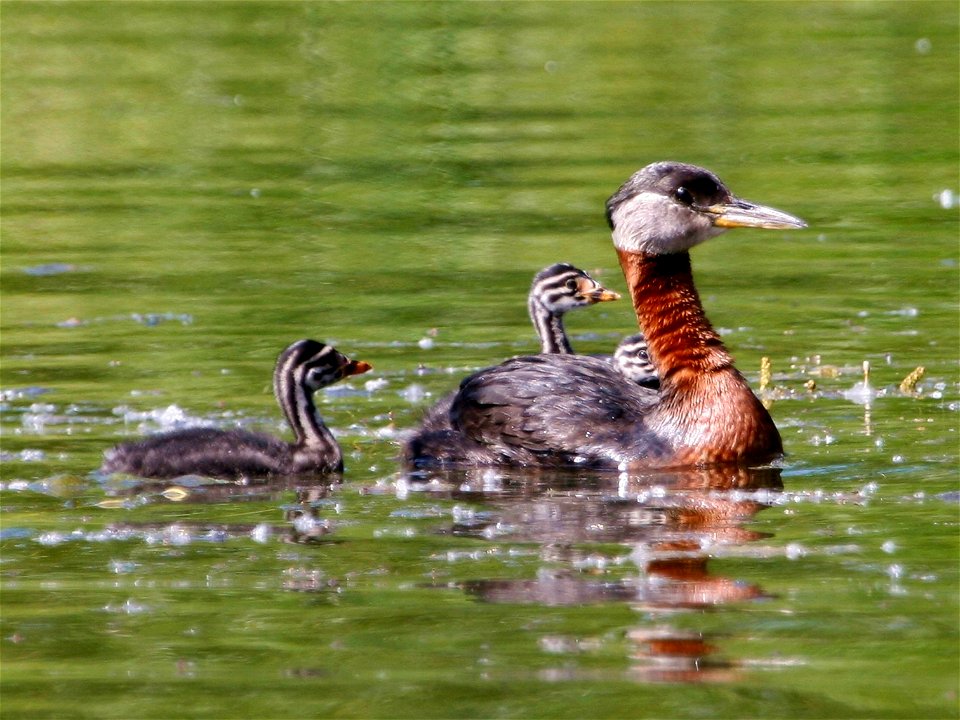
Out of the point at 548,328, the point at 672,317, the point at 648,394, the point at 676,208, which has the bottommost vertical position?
the point at 648,394

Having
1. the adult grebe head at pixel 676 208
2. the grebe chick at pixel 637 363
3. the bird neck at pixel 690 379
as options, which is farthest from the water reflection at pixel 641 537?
the grebe chick at pixel 637 363

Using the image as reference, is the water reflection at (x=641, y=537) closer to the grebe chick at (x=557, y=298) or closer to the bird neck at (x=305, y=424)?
the bird neck at (x=305, y=424)

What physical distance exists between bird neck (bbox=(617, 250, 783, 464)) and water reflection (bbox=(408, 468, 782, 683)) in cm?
19

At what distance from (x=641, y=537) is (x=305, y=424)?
2438 mm

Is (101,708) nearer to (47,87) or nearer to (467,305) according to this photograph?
(467,305)

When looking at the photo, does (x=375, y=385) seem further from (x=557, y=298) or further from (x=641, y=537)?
(x=641, y=537)

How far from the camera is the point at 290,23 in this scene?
27.6m

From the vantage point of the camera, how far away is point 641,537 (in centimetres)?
815

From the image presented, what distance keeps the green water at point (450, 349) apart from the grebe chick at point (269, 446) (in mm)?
142

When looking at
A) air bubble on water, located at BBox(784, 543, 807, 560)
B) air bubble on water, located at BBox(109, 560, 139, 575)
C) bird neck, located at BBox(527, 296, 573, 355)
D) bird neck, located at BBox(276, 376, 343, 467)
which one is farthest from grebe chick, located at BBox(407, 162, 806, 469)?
air bubble on water, located at BBox(109, 560, 139, 575)

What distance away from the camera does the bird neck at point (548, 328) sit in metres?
11.5

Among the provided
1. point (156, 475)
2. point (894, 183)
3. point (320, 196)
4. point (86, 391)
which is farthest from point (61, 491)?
point (894, 183)

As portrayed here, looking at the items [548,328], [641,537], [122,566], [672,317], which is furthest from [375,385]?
[122,566]

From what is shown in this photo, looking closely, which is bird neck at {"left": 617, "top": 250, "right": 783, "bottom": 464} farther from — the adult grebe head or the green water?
the green water
